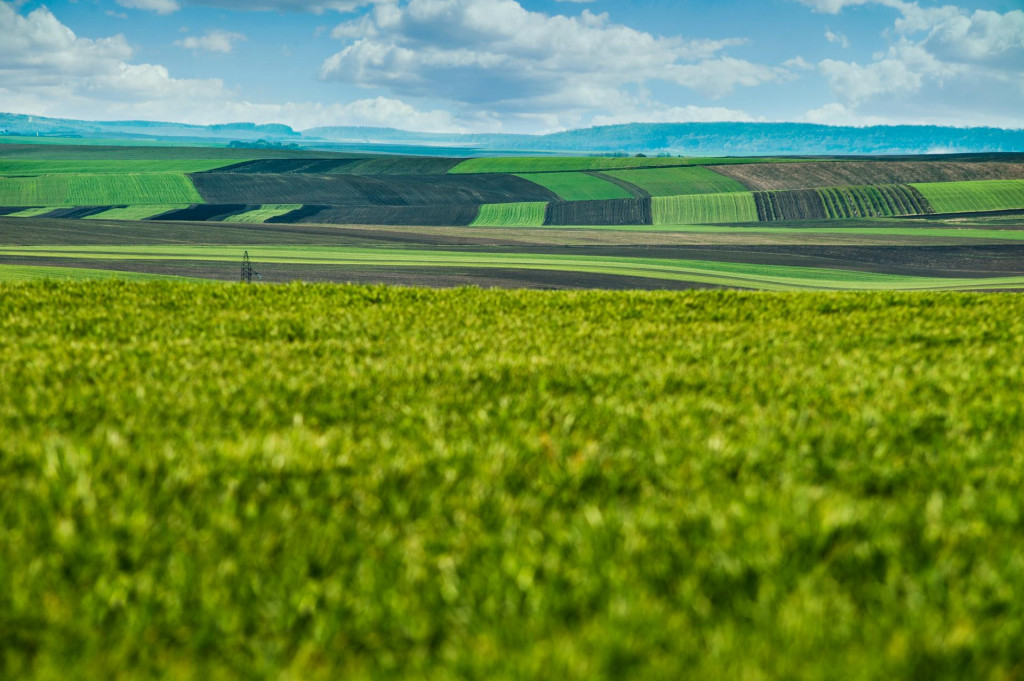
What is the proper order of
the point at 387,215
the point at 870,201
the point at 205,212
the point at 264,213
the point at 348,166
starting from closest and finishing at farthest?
the point at 205,212, the point at 264,213, the point at 387,215, the point at 870,201, the point at 348,166

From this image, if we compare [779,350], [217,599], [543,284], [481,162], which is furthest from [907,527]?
[481,162]

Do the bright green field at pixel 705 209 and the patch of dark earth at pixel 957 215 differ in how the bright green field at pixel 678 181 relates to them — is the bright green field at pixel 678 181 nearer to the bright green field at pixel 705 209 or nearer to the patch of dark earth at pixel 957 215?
the bright green field at pixel 705 209

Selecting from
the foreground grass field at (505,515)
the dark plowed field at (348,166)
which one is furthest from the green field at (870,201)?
the foreground grass field at (505,515)

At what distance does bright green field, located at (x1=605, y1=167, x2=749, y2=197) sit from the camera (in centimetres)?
13275

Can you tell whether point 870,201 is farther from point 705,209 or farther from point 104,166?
Answer: point 104,166

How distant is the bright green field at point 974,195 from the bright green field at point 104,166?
407 feet

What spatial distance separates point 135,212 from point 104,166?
6948 centimetres

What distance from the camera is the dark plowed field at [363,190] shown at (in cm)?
12681

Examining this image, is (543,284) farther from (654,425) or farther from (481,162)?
(481,162)

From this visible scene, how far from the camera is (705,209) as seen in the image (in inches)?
4633

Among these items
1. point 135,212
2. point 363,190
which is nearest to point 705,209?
point 363,190

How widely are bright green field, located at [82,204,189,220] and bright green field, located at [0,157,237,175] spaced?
40.6 meters

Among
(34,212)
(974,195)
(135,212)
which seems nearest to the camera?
(34,212)

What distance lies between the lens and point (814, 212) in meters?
113
